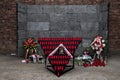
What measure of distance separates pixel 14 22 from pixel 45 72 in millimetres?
3480

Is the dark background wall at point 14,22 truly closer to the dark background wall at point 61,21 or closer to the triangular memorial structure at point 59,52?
the dark background wall at point 61,21

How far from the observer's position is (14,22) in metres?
A: 11.5

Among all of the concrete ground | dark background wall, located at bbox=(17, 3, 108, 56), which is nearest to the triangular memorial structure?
the concrete ground

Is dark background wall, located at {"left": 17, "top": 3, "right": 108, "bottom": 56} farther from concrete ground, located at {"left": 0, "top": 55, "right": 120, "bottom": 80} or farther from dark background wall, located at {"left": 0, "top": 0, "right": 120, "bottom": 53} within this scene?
concrete ground, located at {"left": 0, "top": 55, "right": 120, "bottom": 80}

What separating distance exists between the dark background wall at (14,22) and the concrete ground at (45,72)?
42.9 inches

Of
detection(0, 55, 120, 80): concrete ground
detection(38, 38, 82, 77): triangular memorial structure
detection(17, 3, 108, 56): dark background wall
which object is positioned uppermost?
detection(17, 3, 108, 56): dark background wall

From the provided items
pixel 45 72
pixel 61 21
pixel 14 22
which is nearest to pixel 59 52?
pixel 45 72

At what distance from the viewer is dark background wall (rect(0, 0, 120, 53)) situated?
11.4m

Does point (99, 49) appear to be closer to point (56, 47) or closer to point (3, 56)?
point (56, 47)

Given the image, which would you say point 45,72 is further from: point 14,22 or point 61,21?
point 14,22

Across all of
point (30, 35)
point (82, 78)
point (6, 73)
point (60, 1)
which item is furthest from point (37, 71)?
point (60, 1)

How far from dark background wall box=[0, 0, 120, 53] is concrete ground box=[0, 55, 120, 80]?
3.58ft

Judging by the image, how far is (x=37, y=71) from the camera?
364 inches

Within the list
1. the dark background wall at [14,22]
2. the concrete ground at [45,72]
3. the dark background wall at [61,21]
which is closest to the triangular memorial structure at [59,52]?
the concrete ground at [45,72]
